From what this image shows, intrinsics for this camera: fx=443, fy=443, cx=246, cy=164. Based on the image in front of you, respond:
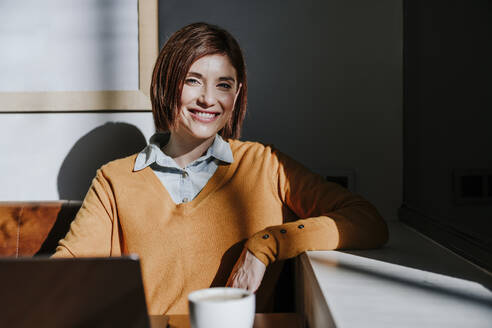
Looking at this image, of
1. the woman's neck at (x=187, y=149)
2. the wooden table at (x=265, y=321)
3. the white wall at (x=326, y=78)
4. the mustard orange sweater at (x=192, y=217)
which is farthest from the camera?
the white wall at (x=326, y=78)

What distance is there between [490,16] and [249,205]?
659 mm

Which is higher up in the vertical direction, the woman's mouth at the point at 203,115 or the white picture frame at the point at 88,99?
the white picture frame at the point at 88,99

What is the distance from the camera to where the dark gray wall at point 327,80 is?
1.42 metres

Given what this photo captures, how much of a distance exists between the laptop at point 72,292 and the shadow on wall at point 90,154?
1056mm

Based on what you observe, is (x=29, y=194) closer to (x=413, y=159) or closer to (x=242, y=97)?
(x=242, y=97)

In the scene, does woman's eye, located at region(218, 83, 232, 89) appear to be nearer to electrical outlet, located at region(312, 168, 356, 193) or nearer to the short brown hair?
the short brown hair

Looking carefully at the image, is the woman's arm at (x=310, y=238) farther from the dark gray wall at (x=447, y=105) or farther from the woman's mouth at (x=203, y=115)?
the woman's mouth at (x=203, y=115)

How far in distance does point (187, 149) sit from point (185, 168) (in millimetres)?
57

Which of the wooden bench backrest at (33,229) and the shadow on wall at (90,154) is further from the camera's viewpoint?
the shadow on wall at (90,154)

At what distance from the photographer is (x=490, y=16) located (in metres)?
0.79

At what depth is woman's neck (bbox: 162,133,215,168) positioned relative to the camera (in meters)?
1.22

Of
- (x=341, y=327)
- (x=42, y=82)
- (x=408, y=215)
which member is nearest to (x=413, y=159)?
(x=408, y=215)

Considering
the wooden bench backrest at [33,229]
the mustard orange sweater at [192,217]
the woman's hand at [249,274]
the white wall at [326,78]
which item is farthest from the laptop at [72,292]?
the white wall at [326,78]

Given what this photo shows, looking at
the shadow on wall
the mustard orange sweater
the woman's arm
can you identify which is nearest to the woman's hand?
Result: the woman's arm
